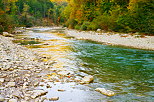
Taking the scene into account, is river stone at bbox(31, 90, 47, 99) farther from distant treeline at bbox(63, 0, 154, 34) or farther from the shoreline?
distant treeline at bbox(63, 0, 154, 34)

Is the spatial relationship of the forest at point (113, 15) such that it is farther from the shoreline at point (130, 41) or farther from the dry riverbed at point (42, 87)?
the dry riverbed at point (42, 87)

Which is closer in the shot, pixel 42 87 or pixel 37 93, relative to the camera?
pixel 37 93

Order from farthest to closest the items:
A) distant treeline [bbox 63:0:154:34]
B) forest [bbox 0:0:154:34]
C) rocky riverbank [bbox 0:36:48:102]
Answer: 1. forest [bbox 0:0:154:34]
2. distant treeline [bbox 63:0:154:34]
3. rocky riverbank [bbox 0:36:48:102]

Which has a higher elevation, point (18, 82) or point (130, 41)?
point (130, 41)

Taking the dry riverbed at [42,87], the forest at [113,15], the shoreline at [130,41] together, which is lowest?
the dry riverbed at [42,87]

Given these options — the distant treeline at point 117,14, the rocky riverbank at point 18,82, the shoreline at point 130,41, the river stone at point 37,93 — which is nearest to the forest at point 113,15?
the distant treeline at point 117,14

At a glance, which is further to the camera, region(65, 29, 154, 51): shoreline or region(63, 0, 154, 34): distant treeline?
region(63, 0, 154, 34): distant treeline

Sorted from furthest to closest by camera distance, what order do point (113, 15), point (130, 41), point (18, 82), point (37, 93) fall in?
point (113, 15)
point (130, 41)
point (18, 82)
point (37, 93)

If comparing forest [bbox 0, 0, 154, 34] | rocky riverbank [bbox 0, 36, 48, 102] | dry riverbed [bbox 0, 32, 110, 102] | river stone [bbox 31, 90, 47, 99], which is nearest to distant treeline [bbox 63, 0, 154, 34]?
forest [bbox 0, 0, 154, 34]

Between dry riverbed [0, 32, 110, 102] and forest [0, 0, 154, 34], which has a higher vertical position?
forest [0, 0, 154, 34]

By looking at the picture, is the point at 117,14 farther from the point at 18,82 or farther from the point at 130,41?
the point at 18,82

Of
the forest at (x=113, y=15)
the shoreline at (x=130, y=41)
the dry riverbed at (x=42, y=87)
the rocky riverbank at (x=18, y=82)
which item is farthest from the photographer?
the forest at (x=113, y=15)

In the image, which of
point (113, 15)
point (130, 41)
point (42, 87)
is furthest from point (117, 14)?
point (42, 87)

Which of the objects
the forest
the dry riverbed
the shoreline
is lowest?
the dry riverbed
